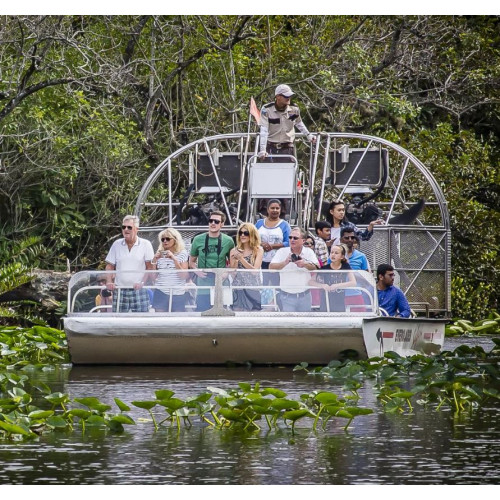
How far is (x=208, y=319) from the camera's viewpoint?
14656 millimetres

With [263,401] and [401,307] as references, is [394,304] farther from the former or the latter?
[263,401]

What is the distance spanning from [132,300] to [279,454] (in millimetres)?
6200

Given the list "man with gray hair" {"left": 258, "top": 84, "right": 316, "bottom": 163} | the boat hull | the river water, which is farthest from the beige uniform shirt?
the river water

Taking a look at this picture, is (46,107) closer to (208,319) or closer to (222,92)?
(222,92)

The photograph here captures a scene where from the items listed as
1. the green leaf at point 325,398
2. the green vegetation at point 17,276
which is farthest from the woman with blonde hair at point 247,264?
the green leaf at point 325,398

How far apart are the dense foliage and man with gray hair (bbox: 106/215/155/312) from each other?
631 centimetres

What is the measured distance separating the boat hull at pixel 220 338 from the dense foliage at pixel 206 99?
7052 millimetres

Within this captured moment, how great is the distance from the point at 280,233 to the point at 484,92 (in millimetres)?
13434

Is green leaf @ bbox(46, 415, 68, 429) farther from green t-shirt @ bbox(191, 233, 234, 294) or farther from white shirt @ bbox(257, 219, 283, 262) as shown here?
white shirt @ bbox(257, 219, 283, 262)

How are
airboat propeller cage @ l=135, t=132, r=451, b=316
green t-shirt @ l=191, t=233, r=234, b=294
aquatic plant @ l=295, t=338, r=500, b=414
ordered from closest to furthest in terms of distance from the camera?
aquatic plant @ l=295, t=338, r=500, b=414, green t-shirt @ l=191, t=233, r=234, b=294, airboat propeller cage @ l=135, t=132, r=451, b=316

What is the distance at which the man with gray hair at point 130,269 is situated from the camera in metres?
15.0

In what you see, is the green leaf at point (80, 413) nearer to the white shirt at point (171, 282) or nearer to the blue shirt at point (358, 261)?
the white shirt at point (171, 282)

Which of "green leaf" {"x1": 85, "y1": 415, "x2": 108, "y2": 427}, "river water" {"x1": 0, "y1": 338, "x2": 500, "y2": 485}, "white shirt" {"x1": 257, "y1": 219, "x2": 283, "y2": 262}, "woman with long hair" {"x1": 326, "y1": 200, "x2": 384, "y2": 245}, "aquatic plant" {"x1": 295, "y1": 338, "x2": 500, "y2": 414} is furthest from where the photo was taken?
"woman with long hair" {"x1": 326, "y1": 200, "x2": 384, "y2": 245}

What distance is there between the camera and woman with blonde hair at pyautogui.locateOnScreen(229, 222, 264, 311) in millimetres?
14805
